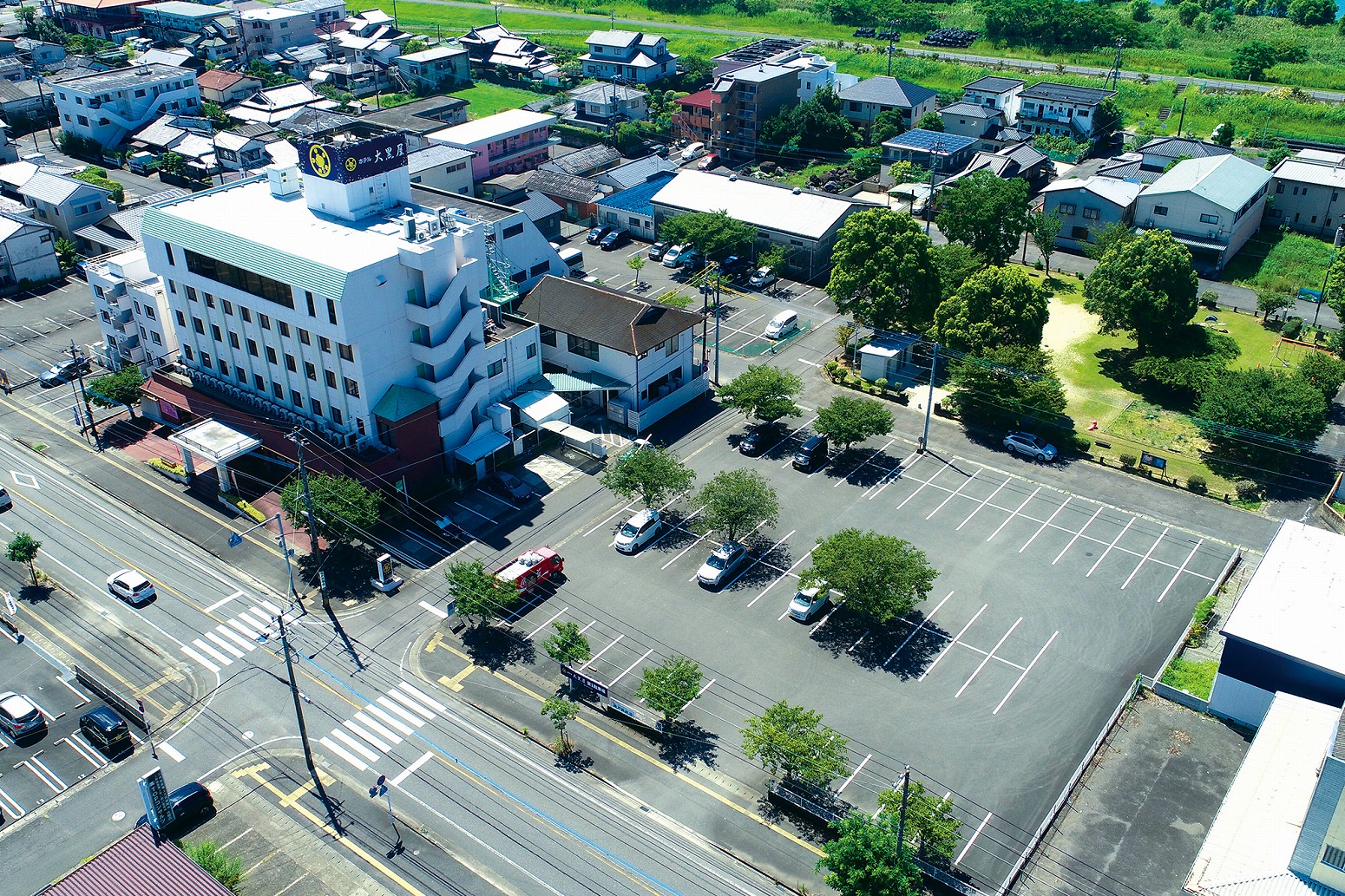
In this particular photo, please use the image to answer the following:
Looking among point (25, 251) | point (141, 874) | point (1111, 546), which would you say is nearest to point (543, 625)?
point (141, 874)

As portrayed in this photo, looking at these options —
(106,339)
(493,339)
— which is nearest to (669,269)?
(493,339)

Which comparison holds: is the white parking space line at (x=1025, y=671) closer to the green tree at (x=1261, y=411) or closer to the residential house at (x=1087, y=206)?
the green tree at (x=1261, y=411)

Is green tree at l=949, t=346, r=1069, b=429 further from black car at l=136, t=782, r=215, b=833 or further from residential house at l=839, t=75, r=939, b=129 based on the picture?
residential house at l=839, t=75, r=939, b=129

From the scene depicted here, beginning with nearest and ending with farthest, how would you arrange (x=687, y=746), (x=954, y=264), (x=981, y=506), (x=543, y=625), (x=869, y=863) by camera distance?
(x=869, y=863), (x=687, y=746), (x=543, y=625), (x=981, y=506), (x=954, y=264)

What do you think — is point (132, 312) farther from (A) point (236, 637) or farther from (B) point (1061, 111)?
(B) point (1061, 111)

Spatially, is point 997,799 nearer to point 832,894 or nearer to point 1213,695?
point 832,894

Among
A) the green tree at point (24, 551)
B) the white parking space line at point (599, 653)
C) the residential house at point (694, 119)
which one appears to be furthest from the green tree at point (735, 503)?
the residential house at point (694, 119)
